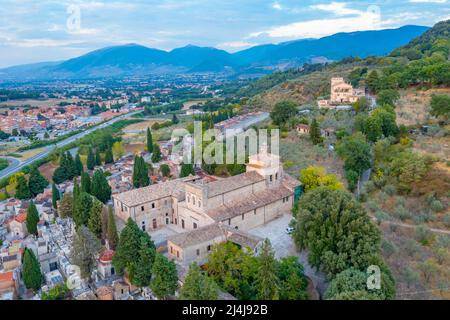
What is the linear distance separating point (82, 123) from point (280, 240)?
101029 millimetres

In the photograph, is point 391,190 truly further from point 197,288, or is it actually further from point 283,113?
point 283,113

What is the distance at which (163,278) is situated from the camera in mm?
21828

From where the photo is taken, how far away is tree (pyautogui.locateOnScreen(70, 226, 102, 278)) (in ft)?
84.7

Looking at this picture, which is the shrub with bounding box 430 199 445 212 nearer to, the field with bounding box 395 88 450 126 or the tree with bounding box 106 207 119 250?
the field with bounding box 395 88 450 126

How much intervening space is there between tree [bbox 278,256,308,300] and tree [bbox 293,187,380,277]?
4.35ft

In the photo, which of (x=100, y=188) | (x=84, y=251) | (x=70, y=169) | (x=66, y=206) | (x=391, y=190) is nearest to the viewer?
(x=84, y=251)

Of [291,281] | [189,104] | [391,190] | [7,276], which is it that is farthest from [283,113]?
[189,104]

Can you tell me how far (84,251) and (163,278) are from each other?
24.2 feet

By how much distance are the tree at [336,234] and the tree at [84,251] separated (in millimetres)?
14199

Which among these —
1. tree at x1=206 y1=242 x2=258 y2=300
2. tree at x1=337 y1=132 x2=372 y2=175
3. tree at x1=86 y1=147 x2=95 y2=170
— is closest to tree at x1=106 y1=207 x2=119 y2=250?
tree at x1=206 y1=242 x2=258 y2=300

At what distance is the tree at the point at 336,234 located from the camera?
21.5m

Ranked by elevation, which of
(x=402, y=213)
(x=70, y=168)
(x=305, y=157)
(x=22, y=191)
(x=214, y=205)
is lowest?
(x=22, y=191)

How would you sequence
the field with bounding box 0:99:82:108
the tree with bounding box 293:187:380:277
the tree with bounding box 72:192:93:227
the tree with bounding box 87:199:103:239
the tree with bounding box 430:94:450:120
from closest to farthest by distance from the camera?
the tree with bounding box 293:187:380:277 < the tree with bounding box 87:199:103:239 < the tree with bounding box 72:192:93:227 < the tree with bounding box 430:94:450:120 < the field with bounding box 0:99:82:108

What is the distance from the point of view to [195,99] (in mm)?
149125
